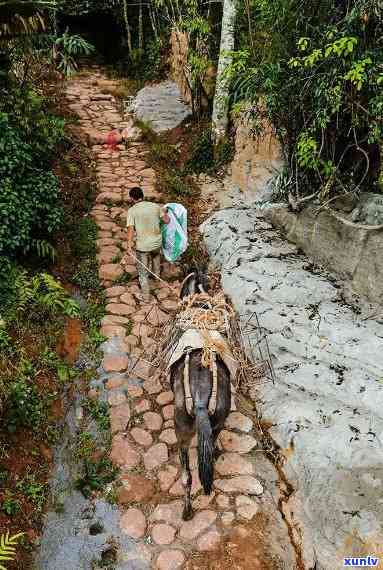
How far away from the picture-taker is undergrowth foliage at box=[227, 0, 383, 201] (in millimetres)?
5707

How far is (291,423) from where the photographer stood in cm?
520

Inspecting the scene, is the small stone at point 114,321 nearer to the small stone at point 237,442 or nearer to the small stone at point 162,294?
the small stone at point 162,294

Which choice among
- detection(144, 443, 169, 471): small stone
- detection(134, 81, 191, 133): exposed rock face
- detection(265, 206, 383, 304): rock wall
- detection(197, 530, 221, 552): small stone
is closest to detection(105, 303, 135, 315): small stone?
detection(144, 443, 169, 471): small stone

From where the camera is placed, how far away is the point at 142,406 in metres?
5.79

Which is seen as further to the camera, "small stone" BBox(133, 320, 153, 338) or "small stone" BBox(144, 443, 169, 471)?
"small stone" BBox(133, 320, 153, 338)

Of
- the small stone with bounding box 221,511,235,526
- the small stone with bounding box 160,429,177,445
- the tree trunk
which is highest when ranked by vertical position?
the tree trunk

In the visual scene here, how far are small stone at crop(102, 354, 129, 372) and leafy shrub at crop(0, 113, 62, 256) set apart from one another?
2156 mm

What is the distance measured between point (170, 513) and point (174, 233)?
4257 mm

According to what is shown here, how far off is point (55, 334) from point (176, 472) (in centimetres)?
262

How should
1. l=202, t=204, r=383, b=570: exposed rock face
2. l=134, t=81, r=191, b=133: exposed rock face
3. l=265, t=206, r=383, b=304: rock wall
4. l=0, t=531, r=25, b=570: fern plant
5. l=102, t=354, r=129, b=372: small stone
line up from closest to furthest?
l=0, t=531, r=25, b=570: fern plant < l=202, t=204, r=383, b=570: exposed rock face < l=102, t=354, r=129, b=372: small stone < l=265, t=206, r=383, b=304: rock wall < l=134, t=81, r=191, b=133: exposed rock face

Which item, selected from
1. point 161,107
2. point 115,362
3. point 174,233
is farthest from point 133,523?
point 161,107

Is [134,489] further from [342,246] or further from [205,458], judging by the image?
[342,246]

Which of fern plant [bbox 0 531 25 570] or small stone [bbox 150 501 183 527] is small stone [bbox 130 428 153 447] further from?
fern plant [bbox 0 531 25 570]

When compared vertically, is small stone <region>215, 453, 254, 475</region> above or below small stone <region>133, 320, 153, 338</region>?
below
